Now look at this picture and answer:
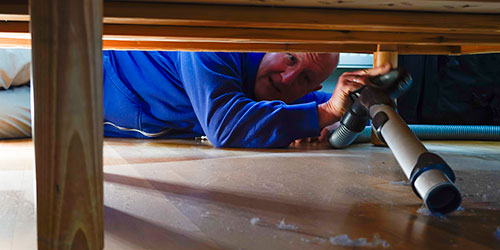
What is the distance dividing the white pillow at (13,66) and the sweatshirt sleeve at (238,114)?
67 cm

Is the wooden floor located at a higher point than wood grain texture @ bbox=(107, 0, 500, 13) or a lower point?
lower

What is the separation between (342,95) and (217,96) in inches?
15.0

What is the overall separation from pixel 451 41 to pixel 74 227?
3.23 ft

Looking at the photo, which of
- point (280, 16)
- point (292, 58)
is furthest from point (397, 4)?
point (292, 58)

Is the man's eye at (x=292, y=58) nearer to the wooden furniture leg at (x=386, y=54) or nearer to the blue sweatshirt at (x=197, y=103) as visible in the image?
the blue sweatshirt at (x=197, y=103)

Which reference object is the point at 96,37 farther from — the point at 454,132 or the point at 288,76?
the point at 454,132

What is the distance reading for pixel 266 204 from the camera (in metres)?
0.72

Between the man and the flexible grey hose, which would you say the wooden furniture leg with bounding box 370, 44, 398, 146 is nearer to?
the man

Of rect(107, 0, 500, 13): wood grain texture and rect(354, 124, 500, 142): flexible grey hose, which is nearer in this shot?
rect(107, 0, 500, 13): wood grain texture

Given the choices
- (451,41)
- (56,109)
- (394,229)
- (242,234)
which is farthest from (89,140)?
(451,41)

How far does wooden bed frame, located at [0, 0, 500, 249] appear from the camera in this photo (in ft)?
1.18

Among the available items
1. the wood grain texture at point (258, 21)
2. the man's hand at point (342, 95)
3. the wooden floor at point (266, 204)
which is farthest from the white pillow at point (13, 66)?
the man's hand at point (342, 95)

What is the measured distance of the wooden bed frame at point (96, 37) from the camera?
36cm

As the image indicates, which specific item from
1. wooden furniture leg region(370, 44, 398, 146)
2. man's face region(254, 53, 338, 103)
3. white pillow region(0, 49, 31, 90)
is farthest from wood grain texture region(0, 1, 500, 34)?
white pillow region(0, 49, 31, 90)
